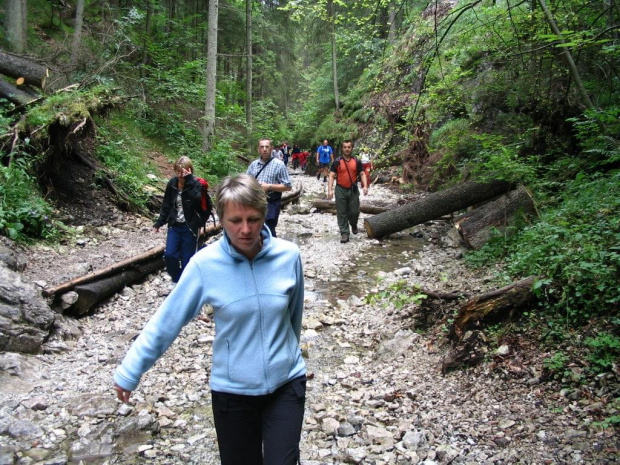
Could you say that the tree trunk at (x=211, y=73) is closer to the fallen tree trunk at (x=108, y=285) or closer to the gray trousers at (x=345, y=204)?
the gray trousers at (x=345, y=204)

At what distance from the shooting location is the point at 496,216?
8445 mm

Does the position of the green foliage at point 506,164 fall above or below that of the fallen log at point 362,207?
above

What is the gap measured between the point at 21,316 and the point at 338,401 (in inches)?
145

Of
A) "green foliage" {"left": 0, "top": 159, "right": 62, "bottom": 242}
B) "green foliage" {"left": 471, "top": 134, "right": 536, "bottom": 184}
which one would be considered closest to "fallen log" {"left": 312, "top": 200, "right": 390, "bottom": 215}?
"green foliage" {"left": 471, "top": 134, "right": 536, "bottom": 184}

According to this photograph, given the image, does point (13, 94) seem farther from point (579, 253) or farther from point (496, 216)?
point (579, 253)

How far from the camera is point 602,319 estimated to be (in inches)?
156

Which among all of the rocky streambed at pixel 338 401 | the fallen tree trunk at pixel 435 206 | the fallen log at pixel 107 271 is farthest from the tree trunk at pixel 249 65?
the rocky streambed at pixel 338 401

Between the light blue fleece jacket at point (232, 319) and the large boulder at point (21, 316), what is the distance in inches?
137

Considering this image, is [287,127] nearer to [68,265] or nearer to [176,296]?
[68,265]

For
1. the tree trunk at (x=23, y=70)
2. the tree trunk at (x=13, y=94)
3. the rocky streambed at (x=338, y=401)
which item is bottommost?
the rocky streambed at (x=338, y=401)

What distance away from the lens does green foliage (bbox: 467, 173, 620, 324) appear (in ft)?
13.5

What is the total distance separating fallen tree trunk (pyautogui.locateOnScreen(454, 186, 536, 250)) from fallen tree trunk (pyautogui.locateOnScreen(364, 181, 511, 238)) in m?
0.94

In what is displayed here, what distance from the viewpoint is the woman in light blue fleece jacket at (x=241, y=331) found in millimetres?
2133

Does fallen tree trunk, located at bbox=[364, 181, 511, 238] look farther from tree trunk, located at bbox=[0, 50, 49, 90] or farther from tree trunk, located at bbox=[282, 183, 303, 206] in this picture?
tree trunk, located at bbox=[0, 50, 49, 90]
